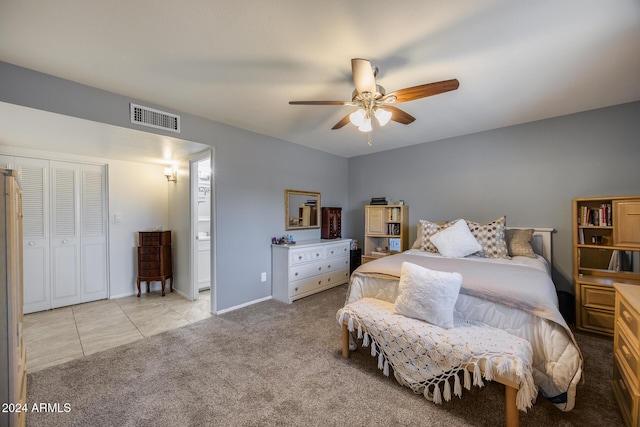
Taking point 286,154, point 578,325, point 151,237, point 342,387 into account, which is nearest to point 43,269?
point 151,237

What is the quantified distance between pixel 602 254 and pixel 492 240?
3.62 ft

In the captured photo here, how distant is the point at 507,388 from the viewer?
1372mm

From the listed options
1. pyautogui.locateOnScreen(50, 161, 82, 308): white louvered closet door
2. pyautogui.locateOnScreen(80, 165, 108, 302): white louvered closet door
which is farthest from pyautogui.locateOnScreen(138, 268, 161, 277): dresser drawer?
pyautogui.locateOnScreen(50, 161, 82, 308): white louvered closet door

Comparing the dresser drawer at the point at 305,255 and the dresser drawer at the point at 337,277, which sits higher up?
the dresser drawer at the point at 305,255

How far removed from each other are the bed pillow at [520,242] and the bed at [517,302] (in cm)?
6

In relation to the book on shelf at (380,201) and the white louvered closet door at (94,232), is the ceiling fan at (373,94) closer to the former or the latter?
the book on shelf at (380,201)

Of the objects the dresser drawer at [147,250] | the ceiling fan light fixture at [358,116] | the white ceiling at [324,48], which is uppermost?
the white ceiling at [324,48]

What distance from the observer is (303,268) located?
12.0 ft

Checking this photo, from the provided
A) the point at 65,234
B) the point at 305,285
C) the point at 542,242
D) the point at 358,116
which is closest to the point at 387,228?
the point at 305,285

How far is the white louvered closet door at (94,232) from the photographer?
356 centimetres

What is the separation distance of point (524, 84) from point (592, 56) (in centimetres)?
43

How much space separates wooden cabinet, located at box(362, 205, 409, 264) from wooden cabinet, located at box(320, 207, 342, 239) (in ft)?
1.97

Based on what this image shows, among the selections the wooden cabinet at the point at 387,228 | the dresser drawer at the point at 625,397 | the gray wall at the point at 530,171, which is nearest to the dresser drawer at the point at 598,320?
the gray wall at the point at 530,171

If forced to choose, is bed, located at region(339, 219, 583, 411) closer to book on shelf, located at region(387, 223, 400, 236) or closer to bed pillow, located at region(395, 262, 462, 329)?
bed pillow, located at region(395, 262, 462, 329)
